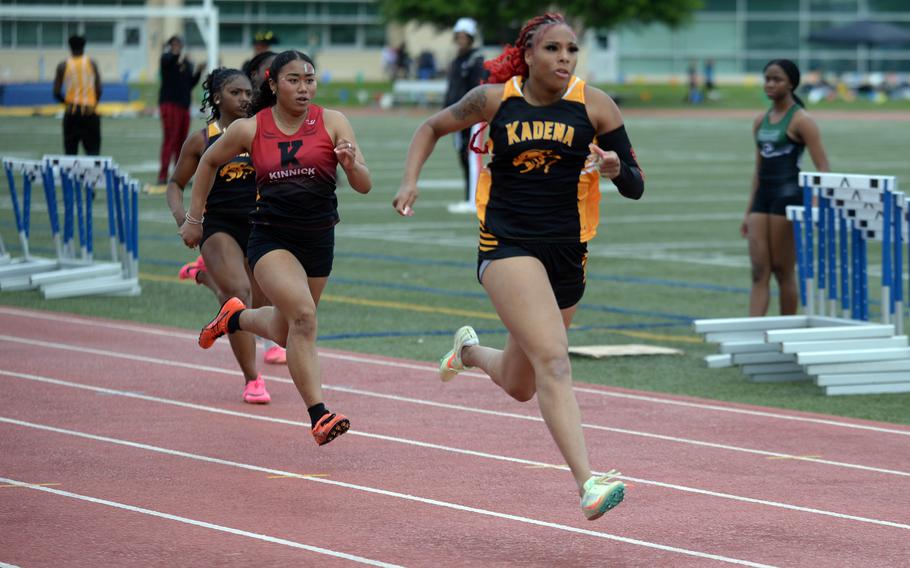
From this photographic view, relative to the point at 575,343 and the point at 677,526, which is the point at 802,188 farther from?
the point at 677,526

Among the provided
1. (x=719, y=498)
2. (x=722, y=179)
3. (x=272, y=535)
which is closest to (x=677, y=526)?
(x=719, y=498)

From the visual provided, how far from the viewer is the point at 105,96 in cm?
5222

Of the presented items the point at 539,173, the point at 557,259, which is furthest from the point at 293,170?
the point at 557,259

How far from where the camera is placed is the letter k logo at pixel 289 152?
331 inches

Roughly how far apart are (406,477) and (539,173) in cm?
176

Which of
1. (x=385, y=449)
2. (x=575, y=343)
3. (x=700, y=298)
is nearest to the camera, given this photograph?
(x=385, y=449)

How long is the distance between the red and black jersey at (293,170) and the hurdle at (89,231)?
6.48m

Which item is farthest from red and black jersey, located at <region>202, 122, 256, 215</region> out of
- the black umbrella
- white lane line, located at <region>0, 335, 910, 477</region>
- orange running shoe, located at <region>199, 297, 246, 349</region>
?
the black umbrella

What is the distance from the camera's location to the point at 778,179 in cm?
1197

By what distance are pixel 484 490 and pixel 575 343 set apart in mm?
5078

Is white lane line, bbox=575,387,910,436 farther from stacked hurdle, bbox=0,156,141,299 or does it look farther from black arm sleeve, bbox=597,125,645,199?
stacked hurdle, bbox=0,156,141,299

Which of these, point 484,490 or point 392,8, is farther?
point 392,8

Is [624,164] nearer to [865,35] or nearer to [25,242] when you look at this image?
[25,242]

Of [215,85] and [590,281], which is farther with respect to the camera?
[590,281]
